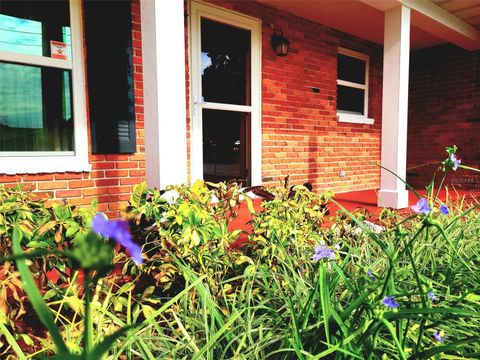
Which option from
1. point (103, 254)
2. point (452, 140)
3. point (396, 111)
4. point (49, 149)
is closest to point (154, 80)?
point (49, 149)

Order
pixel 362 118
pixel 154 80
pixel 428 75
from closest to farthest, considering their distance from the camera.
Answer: pixel 154 80, pixel 362 118, pixel 428 75

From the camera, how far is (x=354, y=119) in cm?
627

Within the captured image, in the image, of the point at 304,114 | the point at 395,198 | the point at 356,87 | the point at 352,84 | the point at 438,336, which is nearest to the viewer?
the point at 438,336

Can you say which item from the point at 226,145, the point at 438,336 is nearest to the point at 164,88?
the point at 438,336

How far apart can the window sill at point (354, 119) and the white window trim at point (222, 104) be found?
182 centimetres

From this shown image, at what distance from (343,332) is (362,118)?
6025 mm

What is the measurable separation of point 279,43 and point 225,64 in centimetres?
80

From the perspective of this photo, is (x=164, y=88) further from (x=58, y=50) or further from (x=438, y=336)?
(x=438, y=336)

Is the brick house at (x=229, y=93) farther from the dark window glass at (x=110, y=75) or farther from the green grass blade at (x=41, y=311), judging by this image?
the green grass blade at (x=41, y=311)

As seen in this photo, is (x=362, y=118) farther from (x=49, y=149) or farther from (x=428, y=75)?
(x=49, y=149)

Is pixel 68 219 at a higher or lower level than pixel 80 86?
lower

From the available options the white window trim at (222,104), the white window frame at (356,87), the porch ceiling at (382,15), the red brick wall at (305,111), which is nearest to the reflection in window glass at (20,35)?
the white window trim at (222,104)

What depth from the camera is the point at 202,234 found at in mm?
1302

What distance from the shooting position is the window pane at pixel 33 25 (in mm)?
3006
